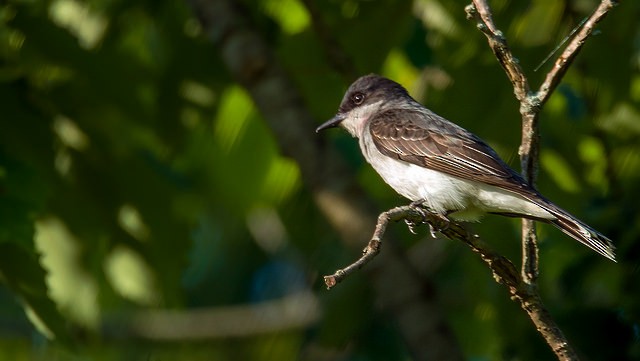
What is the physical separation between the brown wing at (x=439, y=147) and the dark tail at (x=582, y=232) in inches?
8.6

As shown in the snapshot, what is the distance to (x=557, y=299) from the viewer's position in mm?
5430

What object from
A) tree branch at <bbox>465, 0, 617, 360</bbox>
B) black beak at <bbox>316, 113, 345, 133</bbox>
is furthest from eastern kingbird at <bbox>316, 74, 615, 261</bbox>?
tree branch at <bbox>465, 0, 617, 360</bbox>

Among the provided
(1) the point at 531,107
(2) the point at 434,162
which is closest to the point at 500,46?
(1) the point at 531,107

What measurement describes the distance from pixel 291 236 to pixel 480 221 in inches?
43.0

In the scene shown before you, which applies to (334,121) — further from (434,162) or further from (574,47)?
(574,47)

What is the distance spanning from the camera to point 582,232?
4.29 m

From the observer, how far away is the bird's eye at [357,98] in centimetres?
613

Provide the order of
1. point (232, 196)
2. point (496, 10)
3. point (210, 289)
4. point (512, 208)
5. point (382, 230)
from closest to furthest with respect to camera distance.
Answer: point (382, 230)
point (512, 208)
point (496, 10)
point (232, 196)
point (210, 289)

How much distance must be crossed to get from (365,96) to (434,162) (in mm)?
880

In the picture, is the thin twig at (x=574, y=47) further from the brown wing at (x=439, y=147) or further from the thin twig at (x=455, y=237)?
the brown wing at (x=439, y=147)

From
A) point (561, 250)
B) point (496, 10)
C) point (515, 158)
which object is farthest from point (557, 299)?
point (496, 10)

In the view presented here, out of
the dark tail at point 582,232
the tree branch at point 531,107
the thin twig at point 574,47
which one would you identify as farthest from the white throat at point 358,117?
the thin twig at point 574,47

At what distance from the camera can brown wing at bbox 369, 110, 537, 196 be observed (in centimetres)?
502

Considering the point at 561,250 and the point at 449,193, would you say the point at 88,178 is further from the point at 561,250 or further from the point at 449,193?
the point at 561,250
